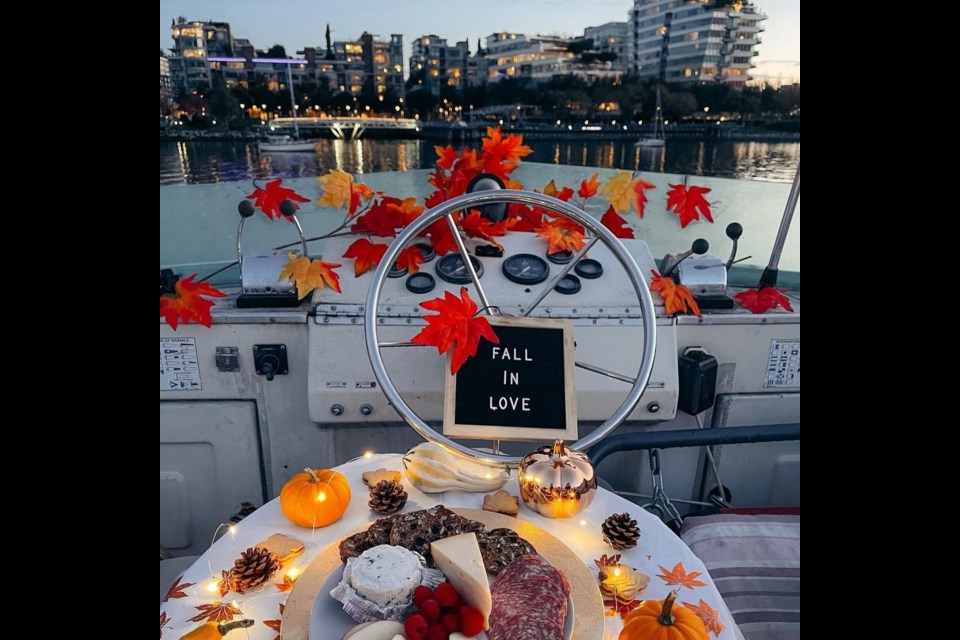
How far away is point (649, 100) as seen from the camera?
2.08 m

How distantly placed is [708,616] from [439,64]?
2039mm

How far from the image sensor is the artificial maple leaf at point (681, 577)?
0.80 m

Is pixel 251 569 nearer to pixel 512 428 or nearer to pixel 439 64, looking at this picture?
pixel 512 428

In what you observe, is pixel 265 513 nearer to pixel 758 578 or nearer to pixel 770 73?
pixel 758 578

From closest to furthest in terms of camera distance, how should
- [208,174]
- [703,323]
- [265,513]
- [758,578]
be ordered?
[265,513] < [758,578] < [703,323] < [208,174]

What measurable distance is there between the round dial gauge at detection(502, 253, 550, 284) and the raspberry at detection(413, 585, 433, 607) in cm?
99

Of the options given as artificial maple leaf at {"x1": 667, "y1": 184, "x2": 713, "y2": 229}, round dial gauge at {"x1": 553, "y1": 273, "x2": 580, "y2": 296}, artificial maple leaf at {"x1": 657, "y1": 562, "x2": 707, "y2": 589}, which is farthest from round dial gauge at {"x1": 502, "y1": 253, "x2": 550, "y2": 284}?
artificial maple leaf at {"x1": 657, "y1": 562, "x2": 707, "y2": 589}

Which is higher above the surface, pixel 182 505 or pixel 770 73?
pixel 770 73

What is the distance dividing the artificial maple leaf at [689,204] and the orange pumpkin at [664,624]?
1.44 m

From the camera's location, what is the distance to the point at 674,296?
5.02ft

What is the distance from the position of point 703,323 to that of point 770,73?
29.7 inches

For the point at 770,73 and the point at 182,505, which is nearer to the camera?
the point at 770,73
